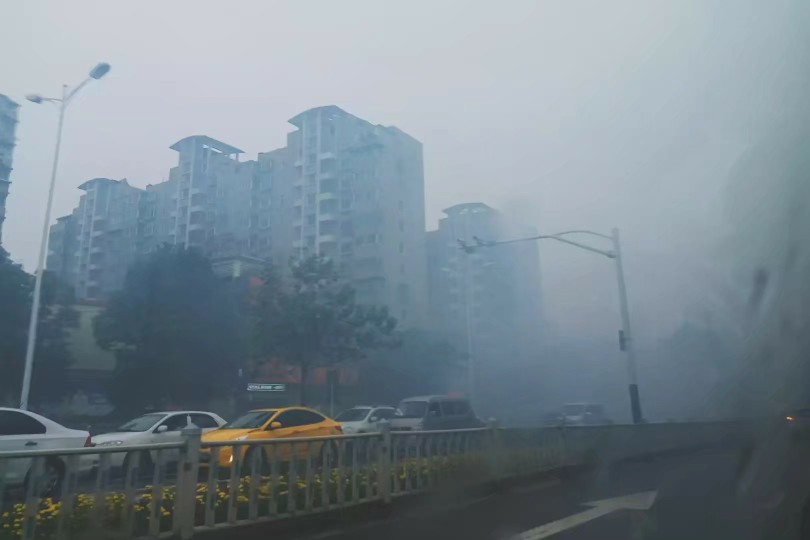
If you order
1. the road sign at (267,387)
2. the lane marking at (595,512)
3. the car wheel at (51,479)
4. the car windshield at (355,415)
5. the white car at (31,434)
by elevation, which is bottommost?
the lane marking at (595,512)

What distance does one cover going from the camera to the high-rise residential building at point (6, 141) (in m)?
20.5

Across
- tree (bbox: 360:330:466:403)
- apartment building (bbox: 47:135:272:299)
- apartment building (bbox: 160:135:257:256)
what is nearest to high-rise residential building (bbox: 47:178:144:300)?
apartment building (bbox: 47:135:272:299)

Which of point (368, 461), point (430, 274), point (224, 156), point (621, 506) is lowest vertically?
point (621, 506)

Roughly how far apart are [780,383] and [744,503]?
960 cm

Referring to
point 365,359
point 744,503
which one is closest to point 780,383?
point 744,503

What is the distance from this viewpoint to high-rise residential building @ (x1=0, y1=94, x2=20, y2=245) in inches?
806

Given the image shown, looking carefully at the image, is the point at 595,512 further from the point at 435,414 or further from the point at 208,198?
the point at 208,198

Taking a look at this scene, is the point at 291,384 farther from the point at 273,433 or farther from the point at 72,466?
the point at 72,466

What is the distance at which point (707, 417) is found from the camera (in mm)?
19516

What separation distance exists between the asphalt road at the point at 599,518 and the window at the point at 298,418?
16.1 feet

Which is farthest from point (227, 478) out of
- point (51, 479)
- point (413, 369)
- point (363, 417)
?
point (413, 369)

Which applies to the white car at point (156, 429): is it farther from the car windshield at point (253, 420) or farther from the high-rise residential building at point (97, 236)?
the high-rise residential building at point (97, 236)

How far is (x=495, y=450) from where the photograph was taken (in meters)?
10.0

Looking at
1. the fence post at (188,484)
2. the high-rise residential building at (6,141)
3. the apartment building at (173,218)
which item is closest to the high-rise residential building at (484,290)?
the apartment building at (173,218)
